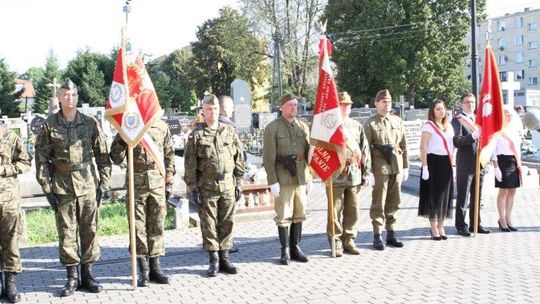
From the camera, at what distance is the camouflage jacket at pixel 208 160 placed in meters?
6.46

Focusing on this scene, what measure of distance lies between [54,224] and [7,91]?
4995cm

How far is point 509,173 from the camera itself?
8.63 metres

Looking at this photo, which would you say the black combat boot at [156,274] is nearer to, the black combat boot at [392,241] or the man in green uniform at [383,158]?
the man in green uniform at [383,158]

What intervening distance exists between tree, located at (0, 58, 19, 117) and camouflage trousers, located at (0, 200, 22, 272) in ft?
167

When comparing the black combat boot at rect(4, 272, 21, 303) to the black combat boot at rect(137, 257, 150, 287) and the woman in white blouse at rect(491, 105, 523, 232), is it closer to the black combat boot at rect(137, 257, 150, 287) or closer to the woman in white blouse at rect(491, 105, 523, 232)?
the black combat boot at rect(137, 257, 150, 287)

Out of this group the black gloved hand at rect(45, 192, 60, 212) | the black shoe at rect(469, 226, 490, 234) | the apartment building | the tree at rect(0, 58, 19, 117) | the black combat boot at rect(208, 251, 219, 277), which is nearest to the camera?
the black gloved hand at rect(45, 192, 60, 212)

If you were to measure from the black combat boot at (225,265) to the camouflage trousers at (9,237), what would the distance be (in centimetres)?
218

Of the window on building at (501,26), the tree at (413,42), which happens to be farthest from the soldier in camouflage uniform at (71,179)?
the window on building at (501,26)

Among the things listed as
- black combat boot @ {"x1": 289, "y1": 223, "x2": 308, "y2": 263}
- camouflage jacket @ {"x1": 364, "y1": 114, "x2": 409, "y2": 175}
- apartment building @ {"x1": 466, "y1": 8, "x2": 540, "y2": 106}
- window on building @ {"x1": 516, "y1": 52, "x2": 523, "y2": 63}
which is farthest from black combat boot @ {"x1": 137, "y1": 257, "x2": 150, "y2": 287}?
window on building @ {"x1": 516, "y1": 52, "x2": 523, "y2": 63}

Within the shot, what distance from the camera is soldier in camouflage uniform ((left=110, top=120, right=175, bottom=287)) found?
6.15m

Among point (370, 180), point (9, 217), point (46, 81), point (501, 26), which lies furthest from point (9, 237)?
point (501, 26)

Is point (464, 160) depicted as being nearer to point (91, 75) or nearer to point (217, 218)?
point (217, 218)

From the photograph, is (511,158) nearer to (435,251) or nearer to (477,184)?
(477,184)

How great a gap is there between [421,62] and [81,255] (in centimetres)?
3742
